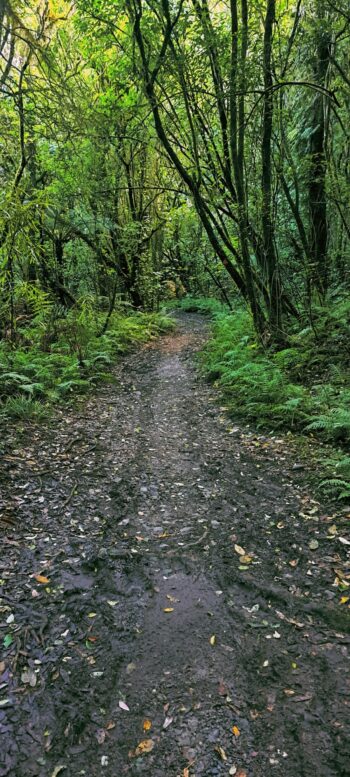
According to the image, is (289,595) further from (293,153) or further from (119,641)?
(293,153)

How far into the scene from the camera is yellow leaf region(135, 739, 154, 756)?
237 centimetres

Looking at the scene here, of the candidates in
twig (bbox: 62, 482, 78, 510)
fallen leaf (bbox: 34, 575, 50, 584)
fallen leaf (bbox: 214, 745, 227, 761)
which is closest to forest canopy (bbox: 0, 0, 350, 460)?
twig (bbox: 62, 482, 78, 510)

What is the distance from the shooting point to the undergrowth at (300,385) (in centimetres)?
538

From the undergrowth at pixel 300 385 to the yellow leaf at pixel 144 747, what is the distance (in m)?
2.76

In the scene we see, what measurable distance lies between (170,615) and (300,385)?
466 centimetres

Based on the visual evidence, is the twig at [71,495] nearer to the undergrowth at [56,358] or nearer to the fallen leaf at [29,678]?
the fallen leaf at [29,678]

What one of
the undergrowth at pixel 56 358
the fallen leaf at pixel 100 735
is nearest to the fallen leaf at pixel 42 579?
the fallen leaf at pixel 100 735

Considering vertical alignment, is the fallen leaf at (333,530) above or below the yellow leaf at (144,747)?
above

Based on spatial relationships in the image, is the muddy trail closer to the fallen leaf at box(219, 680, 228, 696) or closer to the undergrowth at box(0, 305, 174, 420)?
the fallen leaf at box(219, 680, 228, 696)

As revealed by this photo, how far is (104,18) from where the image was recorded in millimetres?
7477

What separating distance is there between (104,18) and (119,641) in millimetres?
9159

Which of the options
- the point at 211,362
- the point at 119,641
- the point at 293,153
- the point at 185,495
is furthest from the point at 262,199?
the point at 119,641

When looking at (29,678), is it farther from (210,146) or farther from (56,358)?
(210,146)

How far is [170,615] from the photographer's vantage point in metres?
3.24
